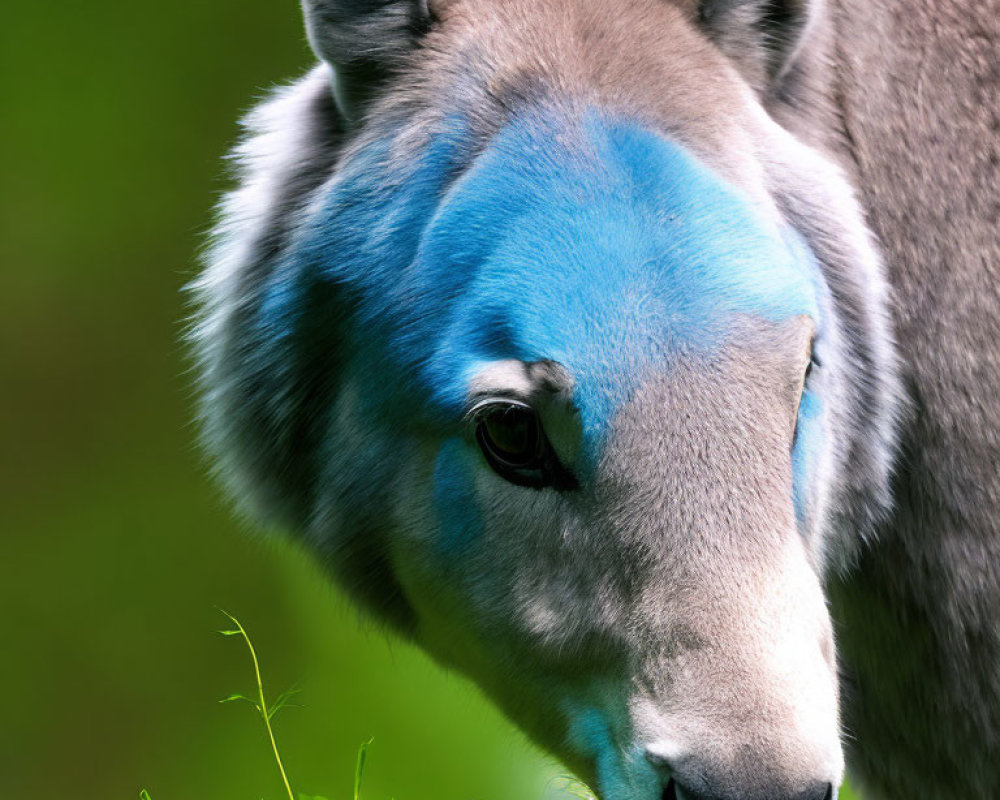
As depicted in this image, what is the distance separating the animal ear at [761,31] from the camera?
2.35 meters

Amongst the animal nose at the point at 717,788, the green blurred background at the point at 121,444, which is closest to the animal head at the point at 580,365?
the animal nose at the point at 717,788

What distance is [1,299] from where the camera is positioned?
6.94m

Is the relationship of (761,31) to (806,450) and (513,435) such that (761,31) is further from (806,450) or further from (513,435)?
(513,435)

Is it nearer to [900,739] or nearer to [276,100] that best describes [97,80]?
[276,100]

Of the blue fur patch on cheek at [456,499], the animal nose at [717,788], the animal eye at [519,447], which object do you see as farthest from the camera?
the blue fur patch on cheek at [456,499]

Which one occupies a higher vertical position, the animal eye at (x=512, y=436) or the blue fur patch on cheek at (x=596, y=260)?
the blue fur patch on cheek at (x=596, y=260)

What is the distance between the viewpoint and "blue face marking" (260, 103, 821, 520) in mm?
1960

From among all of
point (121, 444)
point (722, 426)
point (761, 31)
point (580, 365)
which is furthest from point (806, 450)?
point (121, 444)

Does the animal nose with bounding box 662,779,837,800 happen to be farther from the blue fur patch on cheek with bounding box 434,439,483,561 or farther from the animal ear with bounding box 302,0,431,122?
the animal ear with bounding box 302,0,431,122

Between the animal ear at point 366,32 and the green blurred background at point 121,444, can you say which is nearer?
the animal ear at point 366,32

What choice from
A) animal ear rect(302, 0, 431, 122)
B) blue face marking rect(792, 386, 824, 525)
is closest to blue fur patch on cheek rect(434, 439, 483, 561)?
blue face marking rect(792, 386, 824, 525)

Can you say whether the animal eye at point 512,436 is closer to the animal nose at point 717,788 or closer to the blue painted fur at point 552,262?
the blue painted fur at point 552,262

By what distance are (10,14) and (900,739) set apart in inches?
245

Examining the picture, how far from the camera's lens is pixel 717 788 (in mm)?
1737
